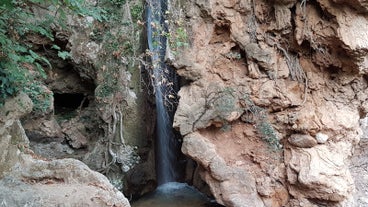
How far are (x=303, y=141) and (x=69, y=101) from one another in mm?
5183

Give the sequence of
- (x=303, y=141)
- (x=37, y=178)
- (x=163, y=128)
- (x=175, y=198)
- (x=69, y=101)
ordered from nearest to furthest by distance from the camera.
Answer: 1. (x=37, y=178)
2. (x=303, y=141)
3. (x=175, y=198)
4. (x=163, y=128)
5. (x=69, y=101)

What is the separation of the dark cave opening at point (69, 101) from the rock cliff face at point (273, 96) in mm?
2694

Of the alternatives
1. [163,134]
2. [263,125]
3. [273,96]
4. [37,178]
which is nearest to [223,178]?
[263,125]

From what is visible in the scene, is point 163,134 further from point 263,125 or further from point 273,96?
point 273,96

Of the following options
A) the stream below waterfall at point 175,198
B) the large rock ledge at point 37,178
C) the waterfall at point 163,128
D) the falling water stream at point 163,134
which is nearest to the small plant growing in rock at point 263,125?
the stream below waterfall at point 175,198

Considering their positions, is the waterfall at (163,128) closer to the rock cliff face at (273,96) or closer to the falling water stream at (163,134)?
the falling water stream at (163,134)

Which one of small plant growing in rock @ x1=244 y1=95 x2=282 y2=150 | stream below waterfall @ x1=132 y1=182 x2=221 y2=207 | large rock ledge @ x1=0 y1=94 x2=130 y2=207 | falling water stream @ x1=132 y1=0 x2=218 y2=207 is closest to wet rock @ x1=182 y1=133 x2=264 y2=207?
small plant growing in rock @ x1=244 y1=95 x2=282 y2=150

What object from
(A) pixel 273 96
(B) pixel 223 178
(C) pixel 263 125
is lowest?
Answer: (B) pixel 223 178

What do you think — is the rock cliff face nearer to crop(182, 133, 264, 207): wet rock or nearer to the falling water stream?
crop(182, 133, 264, 207): wet rock

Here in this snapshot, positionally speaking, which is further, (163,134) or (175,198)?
(163,134)

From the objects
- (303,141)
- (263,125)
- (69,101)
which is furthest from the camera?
(69,101)

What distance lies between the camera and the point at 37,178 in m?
4.02

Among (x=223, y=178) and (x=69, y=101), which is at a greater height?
(x=69, y=101)

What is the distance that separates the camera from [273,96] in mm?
6160
